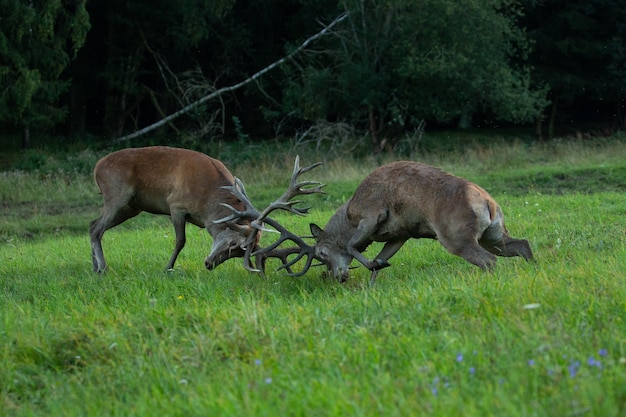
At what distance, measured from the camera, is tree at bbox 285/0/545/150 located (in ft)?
96.2

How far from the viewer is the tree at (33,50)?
25.4 metres

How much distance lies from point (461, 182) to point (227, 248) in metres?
2.61

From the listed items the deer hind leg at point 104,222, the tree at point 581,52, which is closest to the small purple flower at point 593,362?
the deer hind leg at point 104,222

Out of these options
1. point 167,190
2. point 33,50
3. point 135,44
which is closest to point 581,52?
point 135,44

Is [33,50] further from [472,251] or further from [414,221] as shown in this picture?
[472,251]

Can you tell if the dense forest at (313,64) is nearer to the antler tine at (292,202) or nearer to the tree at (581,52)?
the tree at (581,52)

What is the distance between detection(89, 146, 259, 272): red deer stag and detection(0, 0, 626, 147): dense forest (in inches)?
659

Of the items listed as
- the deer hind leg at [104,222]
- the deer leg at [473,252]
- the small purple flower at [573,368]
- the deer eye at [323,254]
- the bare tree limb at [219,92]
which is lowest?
the bare tree limb at [219,92]

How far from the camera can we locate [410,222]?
830cm

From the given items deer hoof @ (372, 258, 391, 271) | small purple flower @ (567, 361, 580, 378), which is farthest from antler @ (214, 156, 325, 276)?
small purple flower @ (567, 361, 580, 378)

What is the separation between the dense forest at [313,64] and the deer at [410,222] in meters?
19.2

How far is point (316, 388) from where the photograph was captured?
4.14 metres

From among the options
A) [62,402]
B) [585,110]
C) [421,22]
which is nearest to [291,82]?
[421,22]

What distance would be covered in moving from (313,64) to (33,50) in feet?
37.5
